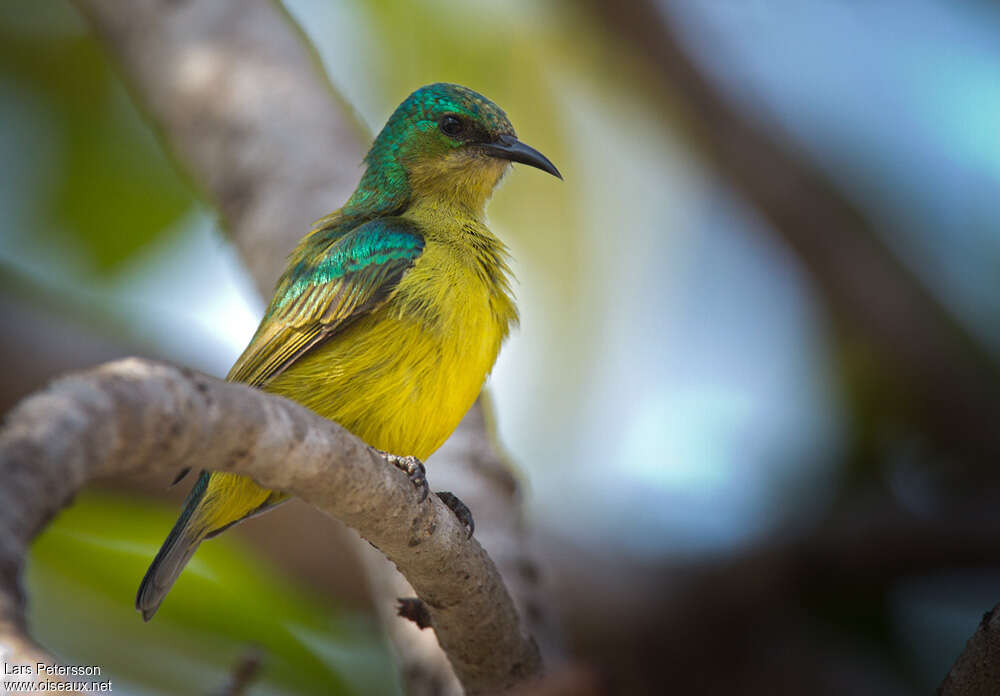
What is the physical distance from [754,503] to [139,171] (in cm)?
475

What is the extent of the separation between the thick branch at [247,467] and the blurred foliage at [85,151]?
4921mm

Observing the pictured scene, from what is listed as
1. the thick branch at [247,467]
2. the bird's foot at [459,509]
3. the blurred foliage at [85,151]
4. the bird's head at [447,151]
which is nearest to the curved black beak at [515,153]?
the bird's head at [447,151]

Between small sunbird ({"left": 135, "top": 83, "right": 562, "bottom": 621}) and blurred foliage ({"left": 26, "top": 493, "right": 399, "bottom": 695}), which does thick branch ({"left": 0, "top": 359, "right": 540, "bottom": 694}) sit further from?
blurred foliage ({"left": 26, "top": 493, "right": 399, "bottom": 695})

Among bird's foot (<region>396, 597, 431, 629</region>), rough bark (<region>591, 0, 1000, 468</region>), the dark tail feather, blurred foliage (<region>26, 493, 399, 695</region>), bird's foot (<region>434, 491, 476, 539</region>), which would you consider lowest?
blurred foliage (<region>26, 493, 399, 695</region>)

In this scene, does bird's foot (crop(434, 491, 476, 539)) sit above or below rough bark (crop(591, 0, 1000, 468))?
below

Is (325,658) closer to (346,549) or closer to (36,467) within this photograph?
(346,549)

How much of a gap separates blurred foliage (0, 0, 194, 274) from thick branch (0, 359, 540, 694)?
4.92 metres

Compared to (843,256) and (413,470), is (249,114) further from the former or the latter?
(843,256)

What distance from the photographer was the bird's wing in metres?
3.75

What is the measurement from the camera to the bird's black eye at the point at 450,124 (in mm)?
4637

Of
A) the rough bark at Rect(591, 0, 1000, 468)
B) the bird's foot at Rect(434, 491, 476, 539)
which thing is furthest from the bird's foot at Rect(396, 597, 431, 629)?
the rough bark at Rect(591, 0, 1000, 468)

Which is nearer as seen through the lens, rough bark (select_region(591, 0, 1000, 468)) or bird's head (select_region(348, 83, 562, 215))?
bird's head (select_region(348, 83, 562, 215))

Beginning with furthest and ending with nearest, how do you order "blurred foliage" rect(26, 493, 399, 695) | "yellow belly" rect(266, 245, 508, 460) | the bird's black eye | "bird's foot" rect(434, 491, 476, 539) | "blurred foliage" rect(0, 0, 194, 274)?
"blurred foliage" rect(0, 0, 194, 274), "blurred foliage" rect(26, 493, 399, 695), the bird's black eye, "yellow belly" rect(266, 245, 508, 460), "bird's foot" rect(434, 491, 476, 539)

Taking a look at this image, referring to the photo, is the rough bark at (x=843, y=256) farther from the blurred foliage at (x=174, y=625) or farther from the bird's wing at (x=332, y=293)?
the blurred foliage at (x=174, y=625)
